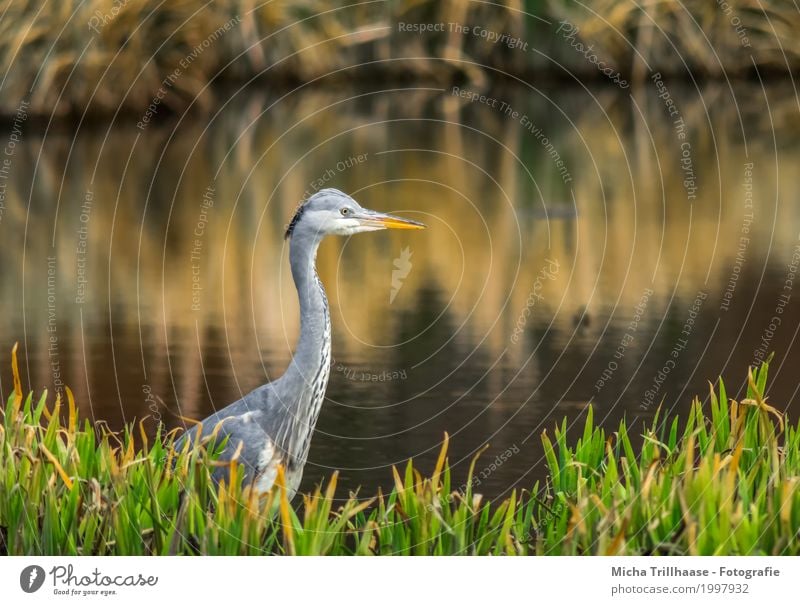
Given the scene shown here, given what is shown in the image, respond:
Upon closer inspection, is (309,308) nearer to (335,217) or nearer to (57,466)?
(335,217)

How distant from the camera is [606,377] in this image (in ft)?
33.2

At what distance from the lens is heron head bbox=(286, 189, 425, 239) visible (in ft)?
20.7

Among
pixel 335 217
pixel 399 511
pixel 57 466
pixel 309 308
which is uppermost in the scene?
pixel 335 217

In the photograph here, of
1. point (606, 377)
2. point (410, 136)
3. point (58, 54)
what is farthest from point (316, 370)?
point (410, 136)

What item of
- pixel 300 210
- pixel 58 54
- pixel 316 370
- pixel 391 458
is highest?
pixel 58 54

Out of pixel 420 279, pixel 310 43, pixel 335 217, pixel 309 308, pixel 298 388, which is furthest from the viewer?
pixel 310 43

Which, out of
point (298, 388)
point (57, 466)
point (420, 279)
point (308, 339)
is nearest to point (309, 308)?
point (308, 339)

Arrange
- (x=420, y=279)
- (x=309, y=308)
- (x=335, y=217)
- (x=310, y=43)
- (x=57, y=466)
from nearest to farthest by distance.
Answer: (x=57, y=466), (x=335, y=217), (x=309, y=308), (x=420, y=279), (x=310, y=43)

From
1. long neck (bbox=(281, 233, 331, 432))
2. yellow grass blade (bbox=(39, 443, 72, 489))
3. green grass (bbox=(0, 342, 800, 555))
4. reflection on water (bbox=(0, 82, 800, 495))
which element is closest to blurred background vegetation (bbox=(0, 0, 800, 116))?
reflection on water (bbox=(0, 82, 800, 495))

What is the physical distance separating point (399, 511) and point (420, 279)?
7677 mm

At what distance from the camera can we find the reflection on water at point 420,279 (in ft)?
31.6

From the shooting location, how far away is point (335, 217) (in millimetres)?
6320

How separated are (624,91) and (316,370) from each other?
27.2 metres

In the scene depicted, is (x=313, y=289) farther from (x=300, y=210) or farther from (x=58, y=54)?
(x=58, y=54)
